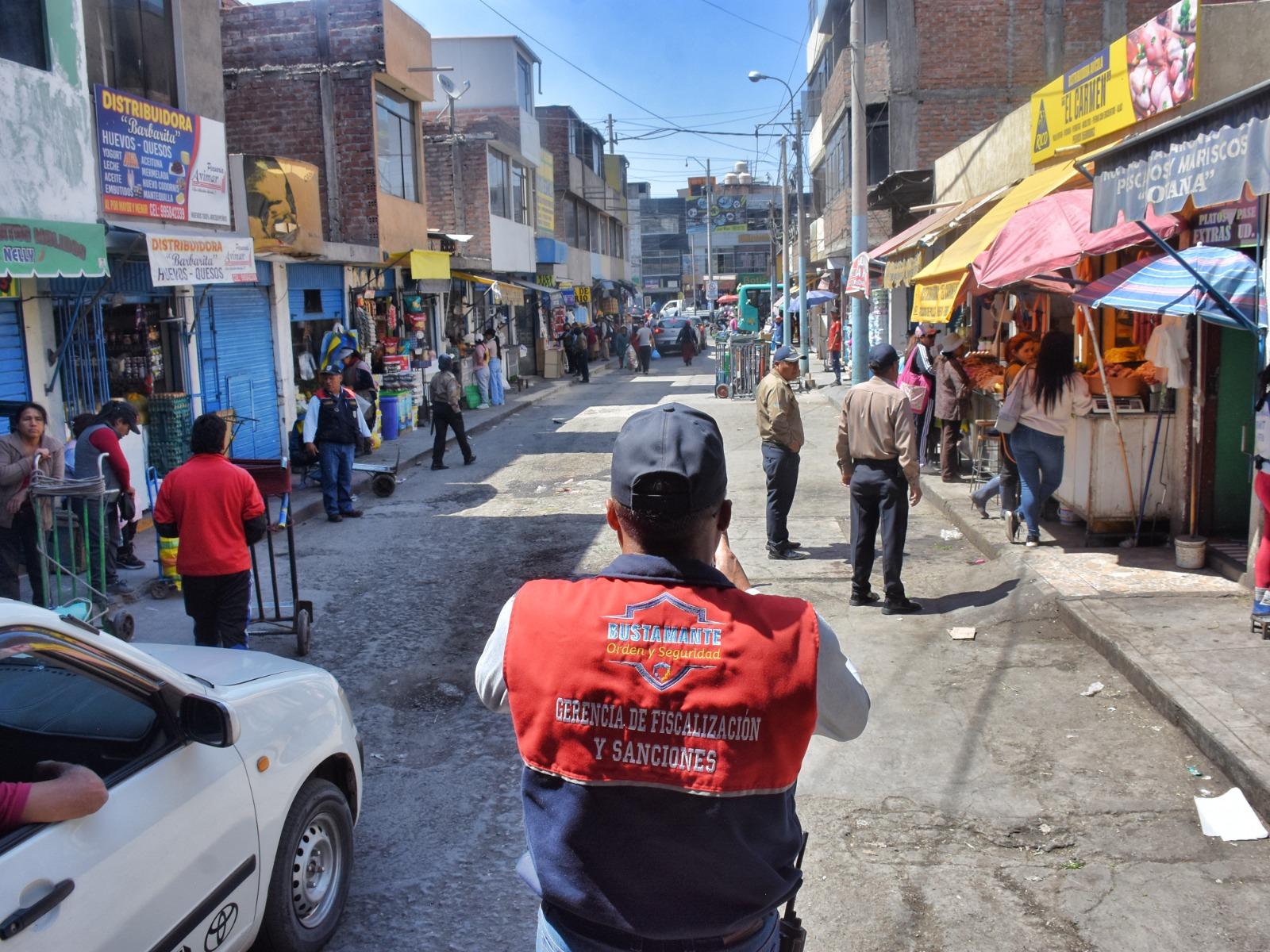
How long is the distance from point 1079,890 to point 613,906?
2.97m

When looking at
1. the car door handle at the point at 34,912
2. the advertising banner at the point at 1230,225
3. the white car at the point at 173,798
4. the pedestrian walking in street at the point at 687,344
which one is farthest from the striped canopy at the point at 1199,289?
the pedestrian walking in street at the point at 687,344

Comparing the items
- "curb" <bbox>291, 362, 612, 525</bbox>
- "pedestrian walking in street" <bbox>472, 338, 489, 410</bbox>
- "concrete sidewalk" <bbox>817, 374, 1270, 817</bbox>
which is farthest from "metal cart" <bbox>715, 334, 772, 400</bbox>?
"concrete sidewalk" <bbox>817, 374, 1270, 817</bbox>

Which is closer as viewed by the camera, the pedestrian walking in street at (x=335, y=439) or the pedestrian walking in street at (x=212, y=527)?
the pedestrian walking in street at (x=212, y=527)

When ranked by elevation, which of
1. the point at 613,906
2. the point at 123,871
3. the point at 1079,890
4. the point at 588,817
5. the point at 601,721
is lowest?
the point at 1079,890

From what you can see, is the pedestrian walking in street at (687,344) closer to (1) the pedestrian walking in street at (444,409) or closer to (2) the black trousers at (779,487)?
(1) the pedestrian walking in street at (444,409)

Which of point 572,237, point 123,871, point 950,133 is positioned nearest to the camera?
point 123,871

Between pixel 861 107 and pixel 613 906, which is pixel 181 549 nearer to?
pixel 613 906

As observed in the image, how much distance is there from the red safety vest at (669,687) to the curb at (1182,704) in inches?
146

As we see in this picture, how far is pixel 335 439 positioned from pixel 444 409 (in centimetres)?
378

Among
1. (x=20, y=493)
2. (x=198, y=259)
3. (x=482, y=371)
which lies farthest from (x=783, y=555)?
(x=482, y=371)

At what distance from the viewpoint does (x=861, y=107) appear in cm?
1839

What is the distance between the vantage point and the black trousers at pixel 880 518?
771 cm

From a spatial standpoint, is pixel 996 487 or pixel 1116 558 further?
pixel 996 487

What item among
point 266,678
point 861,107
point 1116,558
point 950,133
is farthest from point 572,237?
point 266,678
